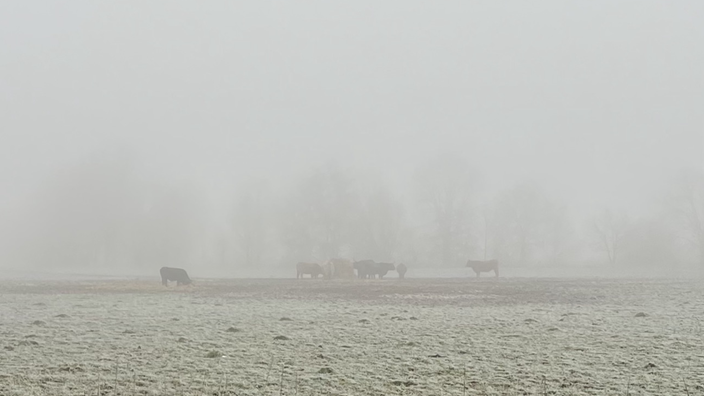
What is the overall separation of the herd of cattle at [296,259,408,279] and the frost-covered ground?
100.0 feet

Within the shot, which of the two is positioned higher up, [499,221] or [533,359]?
[499,221]

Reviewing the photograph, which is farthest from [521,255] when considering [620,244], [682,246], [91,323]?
[91,323]

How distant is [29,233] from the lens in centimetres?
8044

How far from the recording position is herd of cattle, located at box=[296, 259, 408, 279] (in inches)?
1930

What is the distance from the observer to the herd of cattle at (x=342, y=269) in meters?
49.0

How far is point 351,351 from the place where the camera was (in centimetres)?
1035

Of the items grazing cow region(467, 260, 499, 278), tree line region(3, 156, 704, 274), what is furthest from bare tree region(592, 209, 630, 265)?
grazing cow region(467, 260, 499, 278)

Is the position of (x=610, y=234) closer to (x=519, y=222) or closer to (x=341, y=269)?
(x=519, y=222)

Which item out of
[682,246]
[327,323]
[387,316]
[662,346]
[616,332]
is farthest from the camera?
[682,246]

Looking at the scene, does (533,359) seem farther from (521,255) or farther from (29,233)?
(29,233)

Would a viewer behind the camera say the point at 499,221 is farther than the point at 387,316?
Yes

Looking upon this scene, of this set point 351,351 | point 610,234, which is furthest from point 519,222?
Answer: point 351,351

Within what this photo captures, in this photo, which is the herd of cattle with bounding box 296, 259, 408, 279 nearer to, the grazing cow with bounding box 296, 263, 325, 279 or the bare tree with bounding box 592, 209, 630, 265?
the grazing cow with bounding box 296, 263, 325, 279

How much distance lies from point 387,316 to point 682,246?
6704 centimetres
